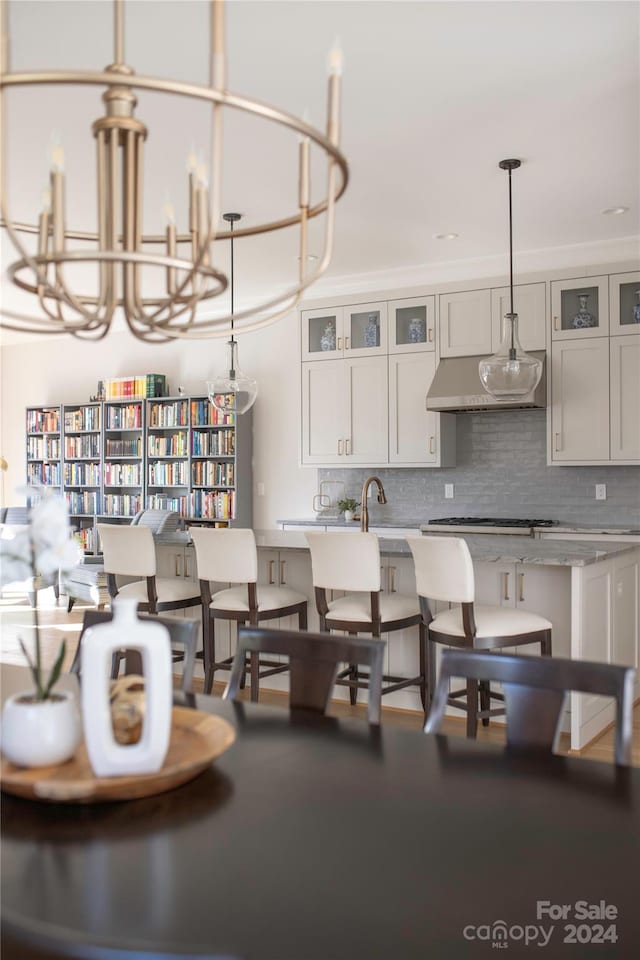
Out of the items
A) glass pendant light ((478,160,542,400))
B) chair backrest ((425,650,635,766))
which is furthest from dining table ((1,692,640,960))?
glass pendant light ((478,160,542,400))

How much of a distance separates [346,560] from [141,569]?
119 cm

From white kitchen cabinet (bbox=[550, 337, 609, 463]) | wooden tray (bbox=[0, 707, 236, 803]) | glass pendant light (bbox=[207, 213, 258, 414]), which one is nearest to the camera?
wooden tray (bbox=[0, 707, 236, 803])

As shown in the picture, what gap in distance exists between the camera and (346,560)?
3.75 m

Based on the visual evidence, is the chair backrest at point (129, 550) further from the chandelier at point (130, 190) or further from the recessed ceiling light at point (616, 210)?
the recessed ceiling light at point (616, 210)

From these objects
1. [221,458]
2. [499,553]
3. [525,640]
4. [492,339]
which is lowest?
[525,640]

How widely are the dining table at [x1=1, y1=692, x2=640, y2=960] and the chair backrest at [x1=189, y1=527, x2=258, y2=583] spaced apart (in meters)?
2.44

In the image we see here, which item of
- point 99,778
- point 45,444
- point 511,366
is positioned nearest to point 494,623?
point 511,366

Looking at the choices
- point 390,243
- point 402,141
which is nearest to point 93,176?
point 402,141

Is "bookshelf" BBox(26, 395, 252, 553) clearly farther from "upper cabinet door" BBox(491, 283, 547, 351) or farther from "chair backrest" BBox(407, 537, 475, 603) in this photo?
"chair backrest" BBox(407, 537, 475, 603)

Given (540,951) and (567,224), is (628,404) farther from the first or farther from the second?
(540,951)

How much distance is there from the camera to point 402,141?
158 inches

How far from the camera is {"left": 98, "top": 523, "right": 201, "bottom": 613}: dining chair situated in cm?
430

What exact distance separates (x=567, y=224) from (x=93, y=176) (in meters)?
2.98

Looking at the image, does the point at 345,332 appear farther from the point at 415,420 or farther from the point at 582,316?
Result: the point at 582,316
